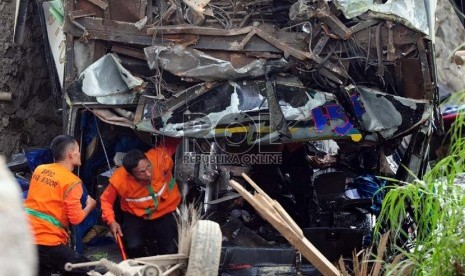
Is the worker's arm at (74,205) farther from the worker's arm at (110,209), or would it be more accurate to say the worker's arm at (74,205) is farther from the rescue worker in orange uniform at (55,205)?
the worker's arm at (110,209)

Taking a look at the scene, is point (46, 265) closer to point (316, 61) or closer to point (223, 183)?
point (223, 183)

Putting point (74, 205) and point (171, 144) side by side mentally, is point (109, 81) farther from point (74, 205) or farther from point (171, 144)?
point (74, 205)

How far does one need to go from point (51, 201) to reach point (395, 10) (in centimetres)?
349

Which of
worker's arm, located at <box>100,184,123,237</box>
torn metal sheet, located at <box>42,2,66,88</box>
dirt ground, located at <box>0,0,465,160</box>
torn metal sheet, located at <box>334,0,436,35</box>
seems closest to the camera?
worker's arm, located at <box>100,184,123,237</box>

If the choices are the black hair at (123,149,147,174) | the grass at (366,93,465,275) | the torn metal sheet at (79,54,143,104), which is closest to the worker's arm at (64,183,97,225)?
the black hair at (123,149,147,174)

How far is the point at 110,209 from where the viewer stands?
764 centimetres

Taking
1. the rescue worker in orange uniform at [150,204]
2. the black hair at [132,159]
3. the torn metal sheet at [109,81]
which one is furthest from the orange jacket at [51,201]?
the torn metal sheet at [109,81]

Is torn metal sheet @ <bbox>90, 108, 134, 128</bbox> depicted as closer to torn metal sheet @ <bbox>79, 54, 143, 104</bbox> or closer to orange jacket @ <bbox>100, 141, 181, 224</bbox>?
torn metal sheet @ <bbox>79, 54, 143, 104</bbox>

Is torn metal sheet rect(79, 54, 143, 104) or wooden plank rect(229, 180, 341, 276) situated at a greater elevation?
torn metal sheet rect(79, 54, 143, 104)

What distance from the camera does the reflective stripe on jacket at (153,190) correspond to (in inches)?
307

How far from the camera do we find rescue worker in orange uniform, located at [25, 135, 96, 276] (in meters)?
6.88

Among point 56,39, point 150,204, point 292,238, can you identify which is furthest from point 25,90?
point 292,238

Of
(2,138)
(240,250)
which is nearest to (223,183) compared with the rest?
(240,250)

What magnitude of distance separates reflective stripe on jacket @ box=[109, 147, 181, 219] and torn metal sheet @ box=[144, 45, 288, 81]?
0.78 meters
